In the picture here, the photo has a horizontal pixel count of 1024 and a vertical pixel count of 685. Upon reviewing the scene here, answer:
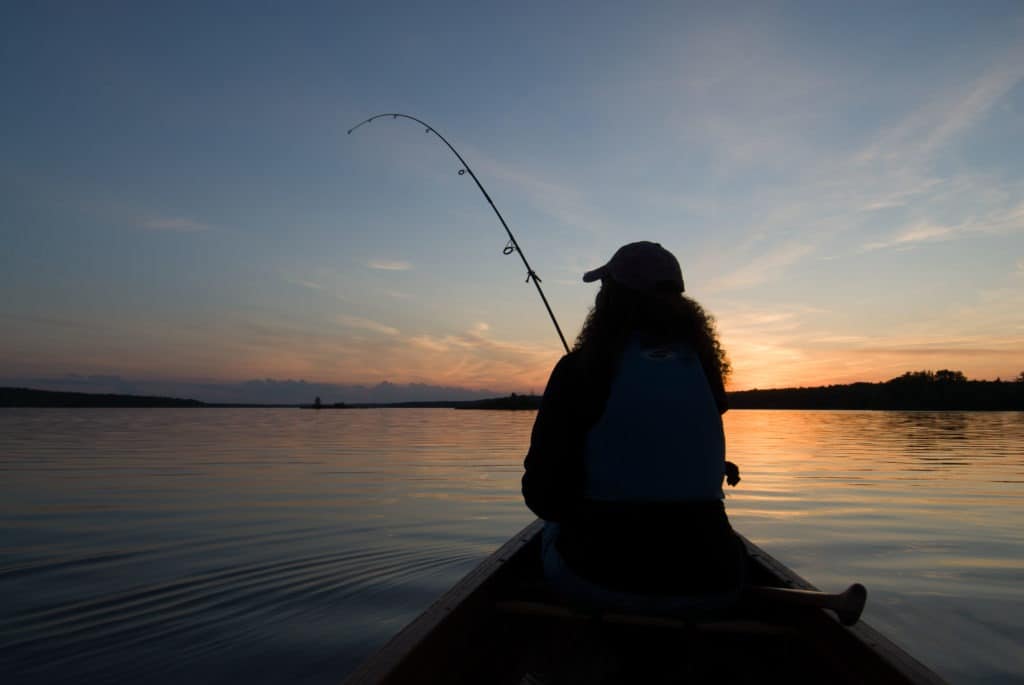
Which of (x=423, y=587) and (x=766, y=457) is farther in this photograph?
(x=766, y=457)

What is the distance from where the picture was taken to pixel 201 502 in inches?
394

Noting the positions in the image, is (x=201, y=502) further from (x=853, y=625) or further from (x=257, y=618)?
(x=853, y=625)

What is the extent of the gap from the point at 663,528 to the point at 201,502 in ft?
31.2

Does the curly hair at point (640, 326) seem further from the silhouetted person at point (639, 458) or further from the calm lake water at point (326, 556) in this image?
the calm lake water at point (326, 556)

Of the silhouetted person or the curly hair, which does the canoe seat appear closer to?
the silhouetted person

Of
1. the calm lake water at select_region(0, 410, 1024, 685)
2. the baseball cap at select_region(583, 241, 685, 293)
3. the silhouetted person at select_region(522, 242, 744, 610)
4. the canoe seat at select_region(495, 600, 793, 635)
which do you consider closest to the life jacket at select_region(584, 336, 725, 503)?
the silhouetted person at select_region(522, 242, 744, 610)

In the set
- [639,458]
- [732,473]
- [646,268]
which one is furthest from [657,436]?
[732,473]

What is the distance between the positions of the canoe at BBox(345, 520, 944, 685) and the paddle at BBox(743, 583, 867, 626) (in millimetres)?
53

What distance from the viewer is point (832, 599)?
8.79 ft

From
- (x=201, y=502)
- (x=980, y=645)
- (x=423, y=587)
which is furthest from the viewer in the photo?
(x=201, y=502)

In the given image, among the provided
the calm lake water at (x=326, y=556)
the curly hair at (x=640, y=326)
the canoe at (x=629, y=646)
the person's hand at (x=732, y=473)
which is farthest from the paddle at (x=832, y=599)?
the calm lake water at (x=326, y=556)

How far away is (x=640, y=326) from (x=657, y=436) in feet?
1.74

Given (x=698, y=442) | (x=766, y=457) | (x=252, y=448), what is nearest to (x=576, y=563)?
(x=698, y=442)

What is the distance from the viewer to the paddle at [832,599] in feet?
8.20
